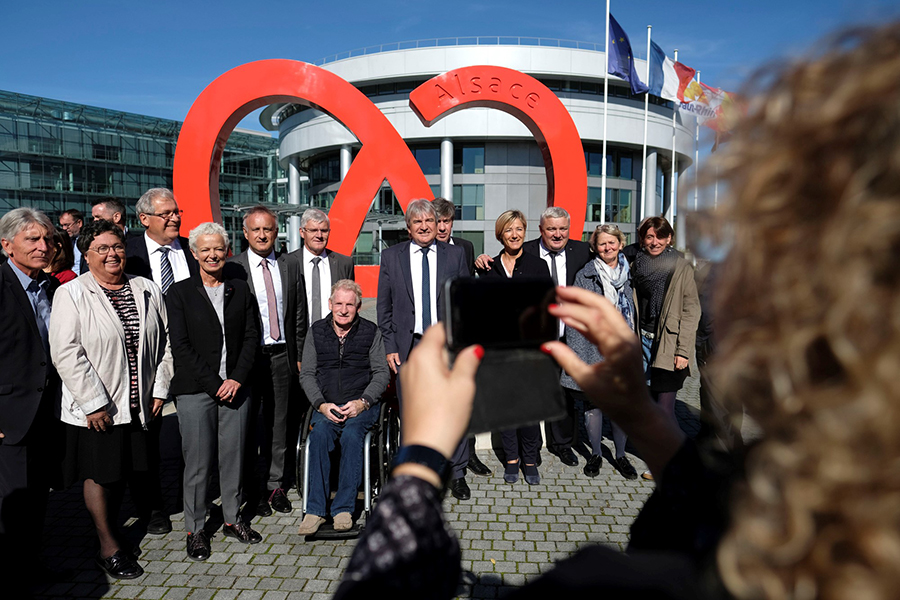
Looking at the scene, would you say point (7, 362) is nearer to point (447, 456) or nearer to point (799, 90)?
point (447, 456)

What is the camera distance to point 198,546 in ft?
11.2

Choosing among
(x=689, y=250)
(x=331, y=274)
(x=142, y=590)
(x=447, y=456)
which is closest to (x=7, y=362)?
(x=142, y=590)

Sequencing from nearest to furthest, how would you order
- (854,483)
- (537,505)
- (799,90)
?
(854,483), (799,90), (537,505)

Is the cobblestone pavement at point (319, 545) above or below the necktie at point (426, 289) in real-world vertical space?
below

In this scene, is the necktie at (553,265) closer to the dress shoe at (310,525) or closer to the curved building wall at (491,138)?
the dress shoe at (310,525)

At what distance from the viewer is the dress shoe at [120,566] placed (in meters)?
3.17

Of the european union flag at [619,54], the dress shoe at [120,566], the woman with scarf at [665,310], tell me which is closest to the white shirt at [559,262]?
the woman with scarf at [665,310]

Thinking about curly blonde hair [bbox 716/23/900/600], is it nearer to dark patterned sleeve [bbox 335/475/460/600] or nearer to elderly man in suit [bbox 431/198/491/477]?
dark patterned sleeve [bbox 335/475/460/600]

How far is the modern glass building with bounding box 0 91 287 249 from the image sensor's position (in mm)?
37750

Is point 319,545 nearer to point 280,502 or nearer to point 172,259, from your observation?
point 280,502

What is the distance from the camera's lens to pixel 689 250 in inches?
34.6

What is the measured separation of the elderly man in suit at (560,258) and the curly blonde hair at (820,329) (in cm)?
408

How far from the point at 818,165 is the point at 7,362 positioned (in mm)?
3911

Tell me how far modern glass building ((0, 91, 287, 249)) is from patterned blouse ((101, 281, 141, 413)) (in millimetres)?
34513
